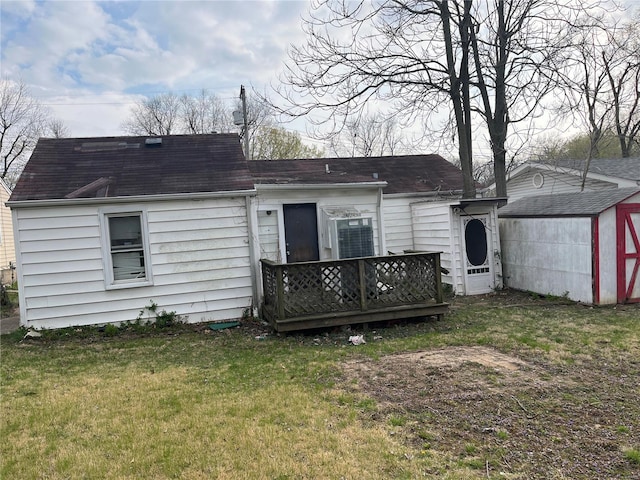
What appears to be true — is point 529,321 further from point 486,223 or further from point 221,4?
point 221,4

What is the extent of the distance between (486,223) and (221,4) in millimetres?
7695

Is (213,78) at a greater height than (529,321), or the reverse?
(213,78)

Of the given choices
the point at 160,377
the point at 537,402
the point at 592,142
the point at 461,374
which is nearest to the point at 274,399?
the point at 160,377

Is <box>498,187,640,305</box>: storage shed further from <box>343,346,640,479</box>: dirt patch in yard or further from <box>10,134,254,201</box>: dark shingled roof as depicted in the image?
<box>10,134,254,201</box>: dark shingled roof

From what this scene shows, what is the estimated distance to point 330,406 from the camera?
4.18 metres

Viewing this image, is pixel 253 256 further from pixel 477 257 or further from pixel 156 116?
pixel 156 116

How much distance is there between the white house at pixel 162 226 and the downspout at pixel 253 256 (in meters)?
0.02

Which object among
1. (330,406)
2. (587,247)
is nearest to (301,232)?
(330,406)

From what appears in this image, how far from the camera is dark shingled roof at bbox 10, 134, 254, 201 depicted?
7906mm

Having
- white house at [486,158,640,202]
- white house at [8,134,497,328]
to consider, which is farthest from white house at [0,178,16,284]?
white house at [486,158,640,202]

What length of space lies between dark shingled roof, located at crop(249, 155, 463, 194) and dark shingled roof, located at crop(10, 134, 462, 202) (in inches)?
4.9

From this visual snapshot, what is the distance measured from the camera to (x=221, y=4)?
855cm

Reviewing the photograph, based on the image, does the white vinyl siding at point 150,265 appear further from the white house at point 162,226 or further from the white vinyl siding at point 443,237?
the white vinyl siding at point 443,237

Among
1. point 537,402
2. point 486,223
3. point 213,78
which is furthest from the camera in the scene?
point 213,78
